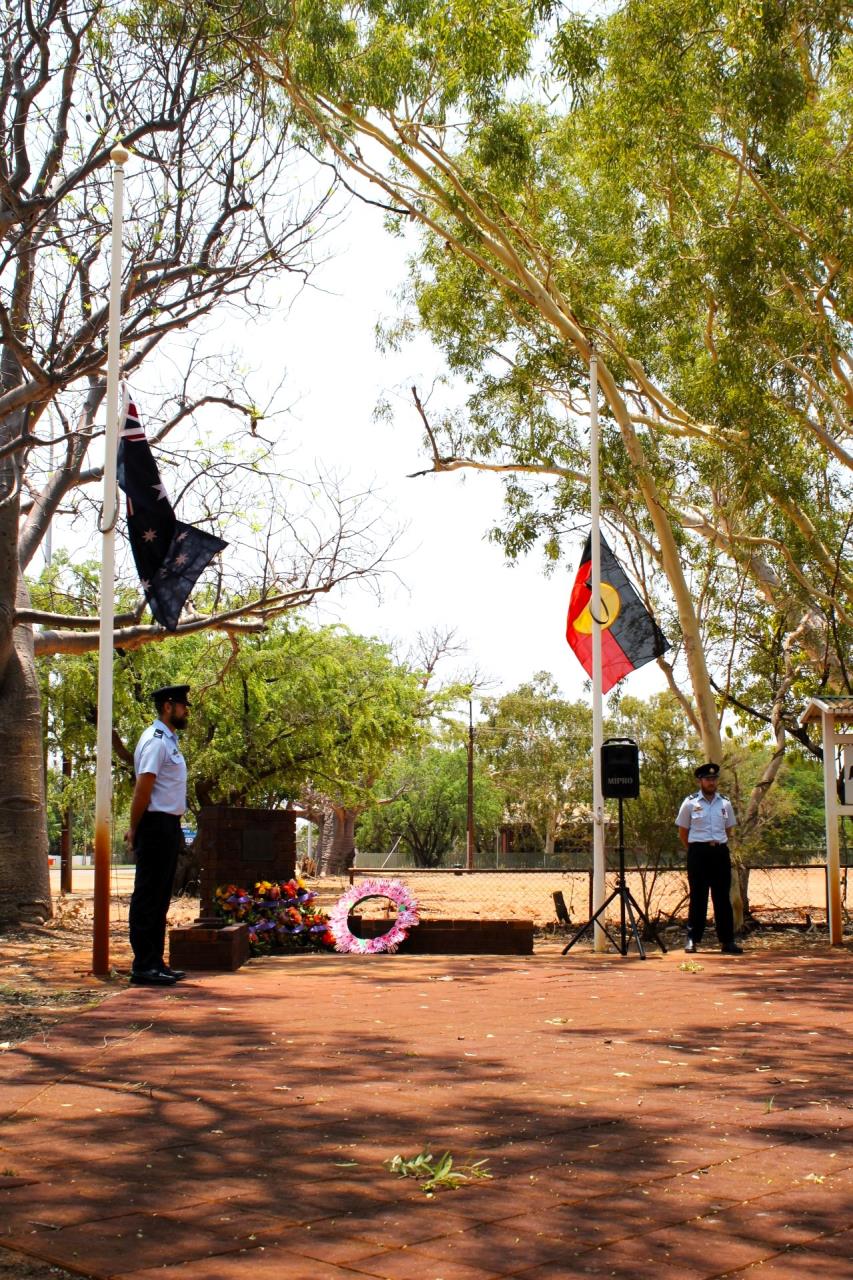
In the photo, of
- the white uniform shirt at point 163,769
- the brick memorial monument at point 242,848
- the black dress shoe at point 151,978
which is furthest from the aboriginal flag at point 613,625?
the black dress shoe at point 151,978

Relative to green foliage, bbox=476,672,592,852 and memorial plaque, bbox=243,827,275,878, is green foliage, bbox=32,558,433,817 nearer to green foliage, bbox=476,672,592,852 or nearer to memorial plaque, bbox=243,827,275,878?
memorial plaque, bbox=243,827,275,878

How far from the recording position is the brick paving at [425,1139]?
338cm

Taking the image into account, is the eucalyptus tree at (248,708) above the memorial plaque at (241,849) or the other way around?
above

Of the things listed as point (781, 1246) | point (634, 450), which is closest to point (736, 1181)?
point (781, 1246)

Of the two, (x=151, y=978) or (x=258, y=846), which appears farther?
(x=258, y=846)

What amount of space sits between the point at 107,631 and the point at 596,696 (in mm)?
5648

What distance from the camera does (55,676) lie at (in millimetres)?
27891

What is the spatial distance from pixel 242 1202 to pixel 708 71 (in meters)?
14.7

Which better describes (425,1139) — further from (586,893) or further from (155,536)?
(586,893)

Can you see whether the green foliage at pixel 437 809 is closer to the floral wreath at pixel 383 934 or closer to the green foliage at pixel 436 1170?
the floral wreath at pixel 383 934

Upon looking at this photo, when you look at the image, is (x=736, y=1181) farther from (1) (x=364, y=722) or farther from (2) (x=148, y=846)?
(1) (x=364, y=722)

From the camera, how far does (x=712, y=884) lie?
13.7 metres

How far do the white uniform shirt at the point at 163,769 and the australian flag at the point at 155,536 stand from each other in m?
2.29

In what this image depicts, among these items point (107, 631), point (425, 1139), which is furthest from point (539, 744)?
point (425, 1139)
